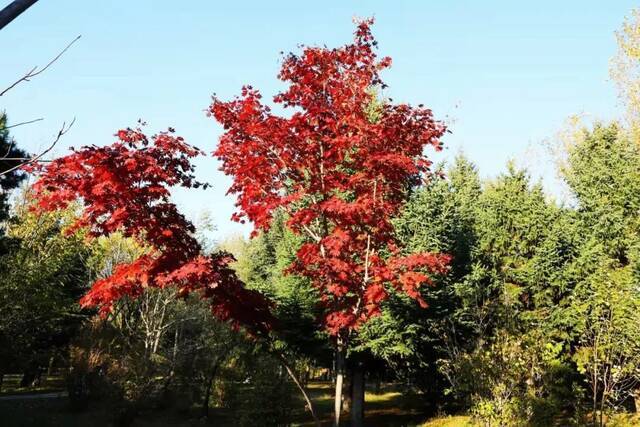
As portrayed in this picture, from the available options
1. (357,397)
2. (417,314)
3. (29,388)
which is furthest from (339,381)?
(29,388)

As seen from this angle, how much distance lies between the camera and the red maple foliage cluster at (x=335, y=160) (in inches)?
323

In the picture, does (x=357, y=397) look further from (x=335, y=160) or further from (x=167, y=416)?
(x=335, y=160)

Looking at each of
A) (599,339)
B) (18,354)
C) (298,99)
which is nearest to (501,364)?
(599,339)

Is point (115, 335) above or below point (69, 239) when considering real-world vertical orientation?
below

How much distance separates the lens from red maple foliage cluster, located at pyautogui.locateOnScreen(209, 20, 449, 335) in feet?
26.9

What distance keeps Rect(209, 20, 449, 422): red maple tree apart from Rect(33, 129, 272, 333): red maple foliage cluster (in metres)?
0.99

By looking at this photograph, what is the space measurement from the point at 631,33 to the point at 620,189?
7.42 meters

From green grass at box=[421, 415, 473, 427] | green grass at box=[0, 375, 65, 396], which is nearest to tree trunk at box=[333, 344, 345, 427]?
green grass at box=[421, 415, 473, 427]

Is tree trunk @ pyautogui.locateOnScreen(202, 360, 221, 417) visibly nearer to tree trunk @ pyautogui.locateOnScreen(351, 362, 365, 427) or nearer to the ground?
the ground

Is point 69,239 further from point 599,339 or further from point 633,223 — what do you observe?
point 633,223

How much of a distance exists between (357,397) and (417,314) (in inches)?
173

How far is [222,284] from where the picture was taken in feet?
25.0

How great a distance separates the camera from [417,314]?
59.8 feet

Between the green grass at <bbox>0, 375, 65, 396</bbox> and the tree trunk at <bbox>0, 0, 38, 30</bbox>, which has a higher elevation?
the tree trunk at <bbox>0, 0, 38, 30</bbox>
